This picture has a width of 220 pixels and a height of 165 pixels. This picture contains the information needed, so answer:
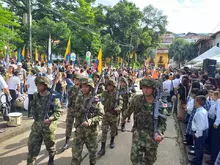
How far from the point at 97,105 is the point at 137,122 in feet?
2.53

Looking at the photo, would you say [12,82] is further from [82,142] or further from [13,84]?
[82,142]

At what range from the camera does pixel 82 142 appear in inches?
146

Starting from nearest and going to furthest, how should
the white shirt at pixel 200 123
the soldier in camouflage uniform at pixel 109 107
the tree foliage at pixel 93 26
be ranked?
the white shirt at pixel 200 123 < the soldier in camouflage uniform at pixel 109 107 < the tree foliage at pixel 93 26

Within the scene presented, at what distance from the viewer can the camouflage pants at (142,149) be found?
3.46 metres

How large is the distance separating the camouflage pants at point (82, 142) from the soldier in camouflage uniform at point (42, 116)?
523mm

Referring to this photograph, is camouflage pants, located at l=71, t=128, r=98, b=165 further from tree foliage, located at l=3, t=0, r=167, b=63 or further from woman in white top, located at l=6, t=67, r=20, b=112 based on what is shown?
tree foliage, located at l=3, t=0, r=167, b=63

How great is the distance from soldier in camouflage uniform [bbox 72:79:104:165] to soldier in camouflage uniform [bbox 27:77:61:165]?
44 centimetres

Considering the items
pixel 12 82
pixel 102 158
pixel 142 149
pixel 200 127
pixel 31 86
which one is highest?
pixel 12 82

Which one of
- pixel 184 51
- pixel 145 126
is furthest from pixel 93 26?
pixel 145 126

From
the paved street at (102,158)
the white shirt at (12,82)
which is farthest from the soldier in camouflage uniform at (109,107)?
Answer: the white shirt at (12,82)

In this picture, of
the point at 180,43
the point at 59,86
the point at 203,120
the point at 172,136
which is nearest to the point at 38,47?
the point at 59,86

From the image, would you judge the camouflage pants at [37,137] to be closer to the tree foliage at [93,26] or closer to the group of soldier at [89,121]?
the group of soldier at [89,121]

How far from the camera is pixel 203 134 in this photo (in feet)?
14.3

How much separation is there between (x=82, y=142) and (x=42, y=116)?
884 mm
